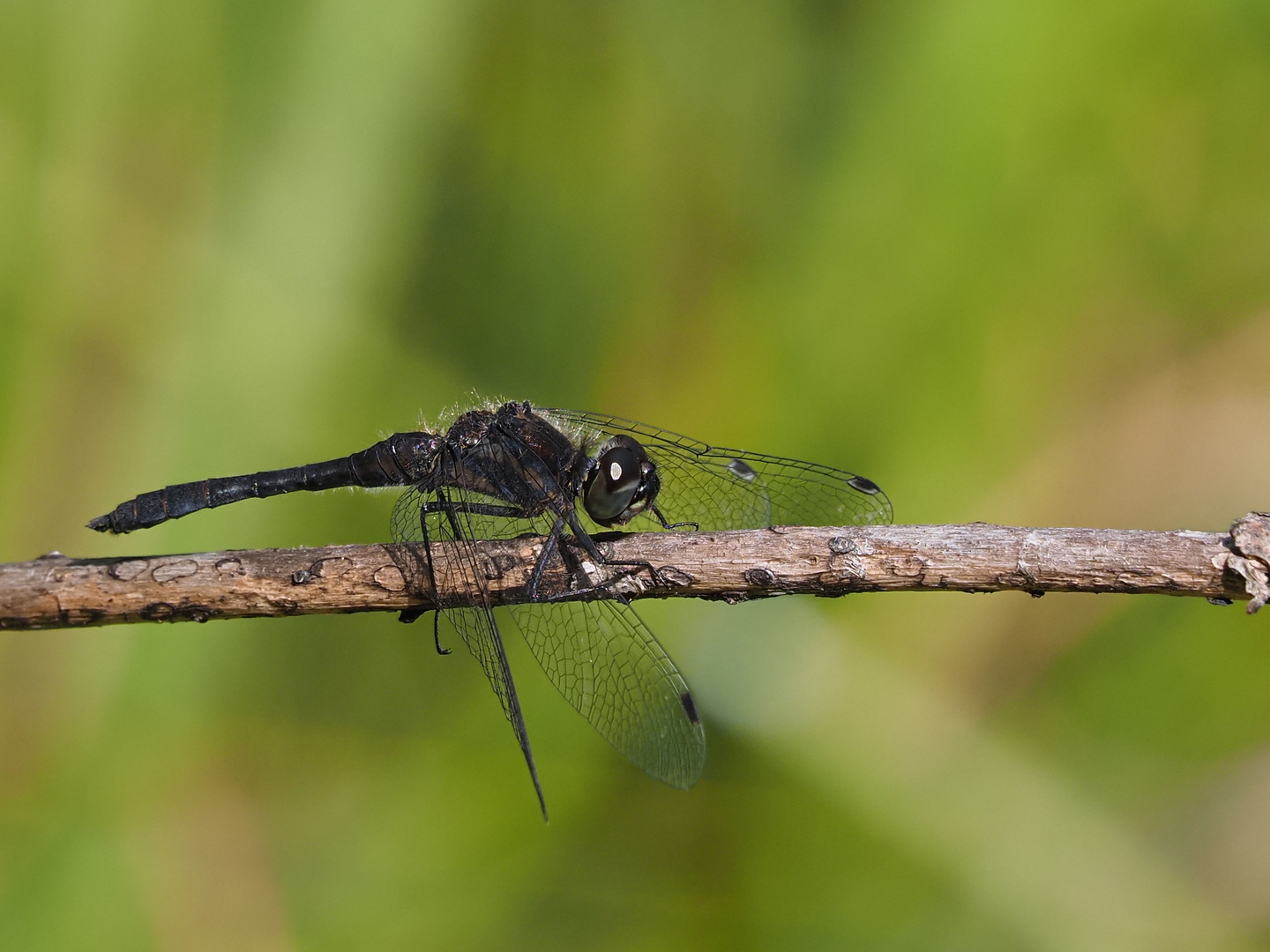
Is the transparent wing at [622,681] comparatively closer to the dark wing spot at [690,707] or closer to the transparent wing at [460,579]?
the dark wing spot at [690,707]

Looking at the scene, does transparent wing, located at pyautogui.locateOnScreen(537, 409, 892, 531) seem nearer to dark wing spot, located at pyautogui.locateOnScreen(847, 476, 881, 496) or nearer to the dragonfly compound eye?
dark wing spot, located at pyautogui.locateOnScreen(847, 476, 881, 496)

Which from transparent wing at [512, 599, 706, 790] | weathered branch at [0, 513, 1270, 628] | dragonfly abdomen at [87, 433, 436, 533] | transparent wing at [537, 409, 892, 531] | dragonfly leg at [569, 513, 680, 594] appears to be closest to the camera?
weathered branch at [0, 513, 1270, 628]

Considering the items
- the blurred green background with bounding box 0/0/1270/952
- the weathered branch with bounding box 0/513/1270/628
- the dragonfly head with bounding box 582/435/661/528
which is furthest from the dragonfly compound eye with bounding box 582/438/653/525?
the weathered branch with bounding box 0/513/1270/628

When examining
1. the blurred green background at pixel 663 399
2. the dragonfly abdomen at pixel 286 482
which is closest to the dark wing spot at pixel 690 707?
the blurred green background at pixel 663 399

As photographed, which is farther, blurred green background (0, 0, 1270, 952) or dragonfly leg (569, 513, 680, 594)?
blurred green background (0, 0, 1270, 952)

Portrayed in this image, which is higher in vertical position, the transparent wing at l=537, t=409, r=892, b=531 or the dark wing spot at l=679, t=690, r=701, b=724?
the transparent wing at l=537, t=409, r=892, b=531

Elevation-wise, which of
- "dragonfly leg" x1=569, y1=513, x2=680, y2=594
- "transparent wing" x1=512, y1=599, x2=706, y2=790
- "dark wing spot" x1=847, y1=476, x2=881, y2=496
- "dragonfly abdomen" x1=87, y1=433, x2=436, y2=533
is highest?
"dark wing spot" x1=847, y1=476, x2=881, y2=496

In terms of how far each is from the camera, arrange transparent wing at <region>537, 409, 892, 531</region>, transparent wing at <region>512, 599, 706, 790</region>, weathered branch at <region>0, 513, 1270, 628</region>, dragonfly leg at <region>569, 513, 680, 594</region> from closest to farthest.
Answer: weathered branch at <region>0, 513, 1270, 628</region>
dragonfly leg at <region>569, 513, 680, 594</region>
transparent wing at <region>512, 599, 706, 790</region>
transparent wing at <region>537, 409, 892, 531</region>

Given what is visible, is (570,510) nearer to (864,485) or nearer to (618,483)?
(618,483)

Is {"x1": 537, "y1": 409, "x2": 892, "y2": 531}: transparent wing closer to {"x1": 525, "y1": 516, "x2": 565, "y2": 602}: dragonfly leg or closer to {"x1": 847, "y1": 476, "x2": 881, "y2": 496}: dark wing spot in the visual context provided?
{"x1": 847, "y1": 476, "x2": 881, "y2": 496}: dark wing spot
